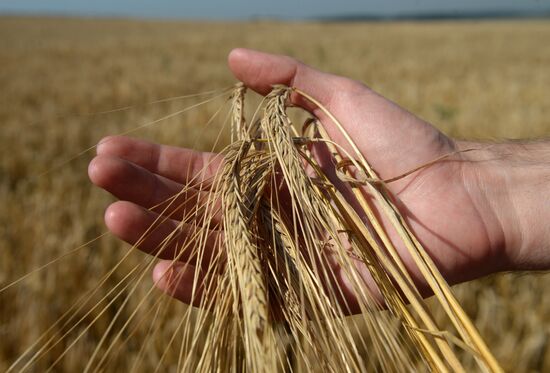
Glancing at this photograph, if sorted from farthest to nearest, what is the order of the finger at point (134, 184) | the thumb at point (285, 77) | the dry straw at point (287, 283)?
the thumb at point (285, 77) → the finger at point (134, 184) → the dry straw at point (287, 283)

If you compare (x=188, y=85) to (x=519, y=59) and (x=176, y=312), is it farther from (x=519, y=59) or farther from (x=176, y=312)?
(x=519, y=59)

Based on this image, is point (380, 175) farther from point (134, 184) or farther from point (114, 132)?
point (114, 132)

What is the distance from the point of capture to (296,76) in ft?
4.57

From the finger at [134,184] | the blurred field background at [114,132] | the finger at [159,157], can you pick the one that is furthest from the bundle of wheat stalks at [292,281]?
the finger at [159,157]

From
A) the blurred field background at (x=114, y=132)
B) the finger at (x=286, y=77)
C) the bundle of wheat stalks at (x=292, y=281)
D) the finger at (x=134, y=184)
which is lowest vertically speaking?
the blurred field background at (x=114, y=132)

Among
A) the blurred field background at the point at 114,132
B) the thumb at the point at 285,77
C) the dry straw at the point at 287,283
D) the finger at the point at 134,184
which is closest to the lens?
the dry straw at the point at 287,283

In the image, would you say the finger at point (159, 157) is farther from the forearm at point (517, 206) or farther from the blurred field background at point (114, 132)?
the forearm at point (517, 206)

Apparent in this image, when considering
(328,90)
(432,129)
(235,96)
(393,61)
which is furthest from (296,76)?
(393,61)

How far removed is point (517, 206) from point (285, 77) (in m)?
0.72

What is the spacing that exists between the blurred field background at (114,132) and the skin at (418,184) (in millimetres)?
323

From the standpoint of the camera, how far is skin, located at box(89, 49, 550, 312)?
4.13 ft

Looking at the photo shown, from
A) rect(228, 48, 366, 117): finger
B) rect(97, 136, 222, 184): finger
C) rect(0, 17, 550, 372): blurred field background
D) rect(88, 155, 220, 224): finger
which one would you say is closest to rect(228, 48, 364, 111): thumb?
rect(228, 48, 366, 117): finger

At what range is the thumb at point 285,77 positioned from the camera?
137cm

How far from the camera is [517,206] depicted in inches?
51.8
